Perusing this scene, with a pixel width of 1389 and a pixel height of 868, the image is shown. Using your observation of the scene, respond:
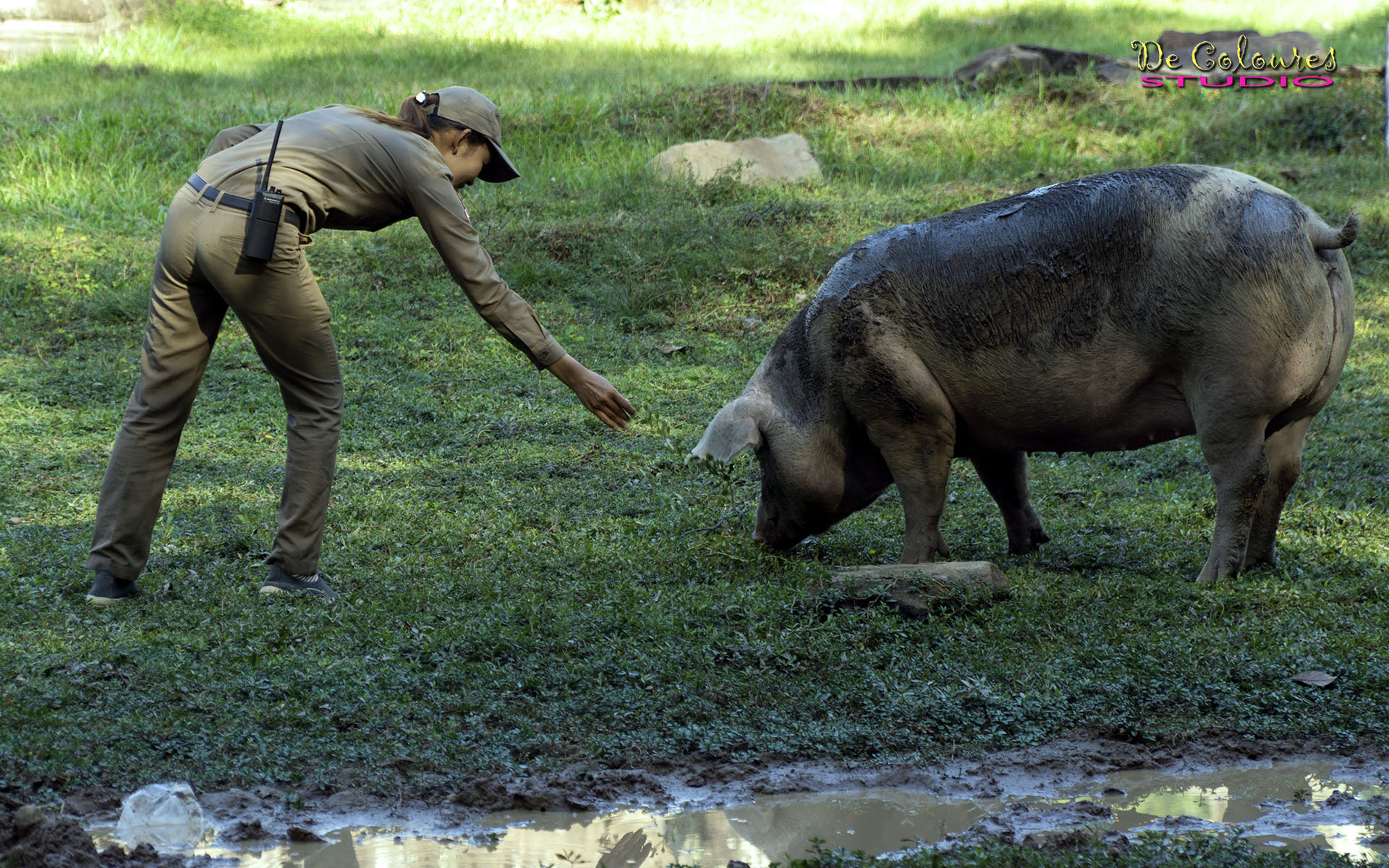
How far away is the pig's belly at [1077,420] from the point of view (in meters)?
5.32

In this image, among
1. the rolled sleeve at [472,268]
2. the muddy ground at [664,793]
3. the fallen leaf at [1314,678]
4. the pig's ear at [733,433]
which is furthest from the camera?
the pig's ear at [733,433]

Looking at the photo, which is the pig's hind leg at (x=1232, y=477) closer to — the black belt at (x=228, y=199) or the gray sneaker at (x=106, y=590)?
the black belt at (x=228, y=199)

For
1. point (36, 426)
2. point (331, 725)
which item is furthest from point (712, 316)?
point (331, 725)

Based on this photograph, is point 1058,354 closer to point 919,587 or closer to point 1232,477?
point 1232,477

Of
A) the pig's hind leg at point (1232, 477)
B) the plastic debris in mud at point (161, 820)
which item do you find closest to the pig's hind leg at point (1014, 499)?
the pig's hind leg at point (1232, 477)

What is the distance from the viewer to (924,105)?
1437 centimetres

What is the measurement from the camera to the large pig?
196 inches

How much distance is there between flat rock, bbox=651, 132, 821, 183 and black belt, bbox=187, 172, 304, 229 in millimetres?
7847

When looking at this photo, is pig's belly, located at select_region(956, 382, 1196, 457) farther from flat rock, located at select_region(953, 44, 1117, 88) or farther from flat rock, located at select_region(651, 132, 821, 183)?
flat rock, located at select_region(953, 44, 1117, 88)

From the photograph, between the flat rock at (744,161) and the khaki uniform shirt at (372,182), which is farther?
the flat rock at (744,161)

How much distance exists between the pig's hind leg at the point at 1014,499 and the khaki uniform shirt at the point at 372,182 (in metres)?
2.27

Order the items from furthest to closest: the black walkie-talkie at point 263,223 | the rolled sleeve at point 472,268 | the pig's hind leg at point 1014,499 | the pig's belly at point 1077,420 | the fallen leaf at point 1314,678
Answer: the pig's hind leg at point 1014,499 < the pig's belly at point 1077,420 < the rolled sleeve at point 472,268 < the black walkie-talkie at point 263,223 < the fallen leaf at point 1314,678

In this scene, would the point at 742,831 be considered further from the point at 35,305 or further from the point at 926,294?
the point at 35,305

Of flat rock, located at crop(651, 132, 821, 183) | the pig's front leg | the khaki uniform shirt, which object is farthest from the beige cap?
flat rock, located at crop(651, 132, 821, 183)
